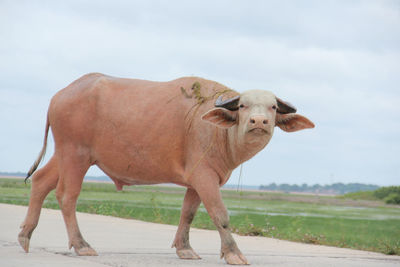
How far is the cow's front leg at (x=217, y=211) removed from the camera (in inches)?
230

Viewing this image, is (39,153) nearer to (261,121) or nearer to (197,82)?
(197,82)

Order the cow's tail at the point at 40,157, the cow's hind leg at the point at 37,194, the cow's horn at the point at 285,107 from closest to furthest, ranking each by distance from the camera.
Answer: the cow's horn at the point at 285,107
the cow's hind leg at the point at 37,194
the cow's tail at the point at 40,157

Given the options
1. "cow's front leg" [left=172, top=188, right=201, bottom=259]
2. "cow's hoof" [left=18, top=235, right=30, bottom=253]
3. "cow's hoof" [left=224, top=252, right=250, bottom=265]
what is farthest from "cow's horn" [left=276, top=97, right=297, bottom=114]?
"cow's hoof" [left=18, top=235, right=30, bottom=253]

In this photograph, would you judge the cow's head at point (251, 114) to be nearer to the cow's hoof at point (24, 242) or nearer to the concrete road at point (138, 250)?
the concrete road at point (138, 250)

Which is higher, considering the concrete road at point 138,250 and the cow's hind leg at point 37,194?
the cow's hind leg at point 37,194

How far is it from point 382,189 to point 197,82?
40296mm

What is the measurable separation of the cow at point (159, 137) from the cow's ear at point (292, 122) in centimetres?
1

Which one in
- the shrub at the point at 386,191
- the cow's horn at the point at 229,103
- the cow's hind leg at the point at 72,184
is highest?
the cow's horn at the point at 229,103

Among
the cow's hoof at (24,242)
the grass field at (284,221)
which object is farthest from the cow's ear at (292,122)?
the grass field at (284,221)

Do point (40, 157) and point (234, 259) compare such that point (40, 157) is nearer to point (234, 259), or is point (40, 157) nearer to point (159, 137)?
point (159, 137)

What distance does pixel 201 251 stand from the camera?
755 centimetres

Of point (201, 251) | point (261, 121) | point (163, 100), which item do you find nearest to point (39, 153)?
point (163, 100)

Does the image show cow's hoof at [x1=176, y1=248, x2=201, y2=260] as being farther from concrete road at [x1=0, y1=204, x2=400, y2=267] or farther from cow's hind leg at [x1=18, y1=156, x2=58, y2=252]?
cow's hind leg at [x1=18, y1=156, x2=58, y2=252]

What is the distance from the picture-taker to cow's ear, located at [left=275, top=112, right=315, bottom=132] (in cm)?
623
